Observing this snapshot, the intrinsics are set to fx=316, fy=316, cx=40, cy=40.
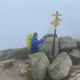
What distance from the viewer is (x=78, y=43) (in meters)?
12.3

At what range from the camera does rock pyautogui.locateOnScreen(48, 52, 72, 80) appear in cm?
989

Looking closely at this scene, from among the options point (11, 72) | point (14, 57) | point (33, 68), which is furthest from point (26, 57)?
point (33, 68)

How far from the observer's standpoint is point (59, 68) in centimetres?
994

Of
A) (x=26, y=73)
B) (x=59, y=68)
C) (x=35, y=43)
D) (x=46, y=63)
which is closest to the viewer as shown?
(x=59, y=68)

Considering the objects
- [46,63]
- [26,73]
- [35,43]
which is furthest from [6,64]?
[46,63]

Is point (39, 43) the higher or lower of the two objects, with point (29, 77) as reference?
higher

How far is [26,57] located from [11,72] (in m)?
1.59

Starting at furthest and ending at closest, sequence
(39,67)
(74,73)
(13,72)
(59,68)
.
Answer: (13,72)
(74,73)
(39,67)
(59,68)

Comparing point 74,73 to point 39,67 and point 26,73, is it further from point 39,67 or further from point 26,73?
point 26,73

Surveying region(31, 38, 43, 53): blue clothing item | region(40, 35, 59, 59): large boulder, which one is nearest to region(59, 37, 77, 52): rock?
region(40, 35, 59, 59): large boulder

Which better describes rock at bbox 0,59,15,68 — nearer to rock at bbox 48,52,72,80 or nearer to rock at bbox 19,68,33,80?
rock at bbox 19,68,33,80

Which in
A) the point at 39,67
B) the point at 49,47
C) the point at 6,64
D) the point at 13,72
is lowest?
the point at 13,72

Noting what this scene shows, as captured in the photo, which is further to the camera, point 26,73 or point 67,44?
point 67,44

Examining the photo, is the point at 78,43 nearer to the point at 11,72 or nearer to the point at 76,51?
the point at 76,51
